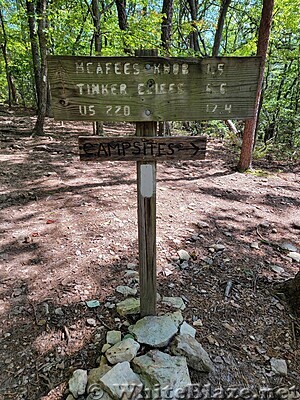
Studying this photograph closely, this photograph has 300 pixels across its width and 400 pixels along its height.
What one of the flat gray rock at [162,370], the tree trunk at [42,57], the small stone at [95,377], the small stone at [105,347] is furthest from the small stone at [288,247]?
the tree trunk at [42,57]

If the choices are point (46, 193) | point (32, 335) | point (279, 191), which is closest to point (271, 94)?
point (279, 191)

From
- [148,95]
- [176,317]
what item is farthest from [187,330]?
[148,95]

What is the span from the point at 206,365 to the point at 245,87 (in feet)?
5.90

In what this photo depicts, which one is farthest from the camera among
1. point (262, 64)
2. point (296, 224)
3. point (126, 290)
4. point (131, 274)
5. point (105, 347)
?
point (262, 64)

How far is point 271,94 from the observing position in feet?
39.5

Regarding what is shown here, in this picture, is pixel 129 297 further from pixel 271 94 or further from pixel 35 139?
pixel 271 94

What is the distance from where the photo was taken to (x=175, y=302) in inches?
99.0

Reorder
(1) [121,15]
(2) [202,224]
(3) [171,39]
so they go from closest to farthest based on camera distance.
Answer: (2) [202,224]
(3) [171,39]
(1) [121,15]

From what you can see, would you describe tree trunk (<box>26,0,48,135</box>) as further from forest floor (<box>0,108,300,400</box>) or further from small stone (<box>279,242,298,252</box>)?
small stone (<box>279,242,298,252</box>)

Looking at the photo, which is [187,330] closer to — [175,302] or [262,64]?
[175,302]

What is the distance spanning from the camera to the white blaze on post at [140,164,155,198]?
6.15ft

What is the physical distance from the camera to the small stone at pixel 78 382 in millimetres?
1762

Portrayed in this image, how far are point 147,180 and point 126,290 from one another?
123 cm

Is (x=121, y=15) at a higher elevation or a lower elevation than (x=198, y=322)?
higher
